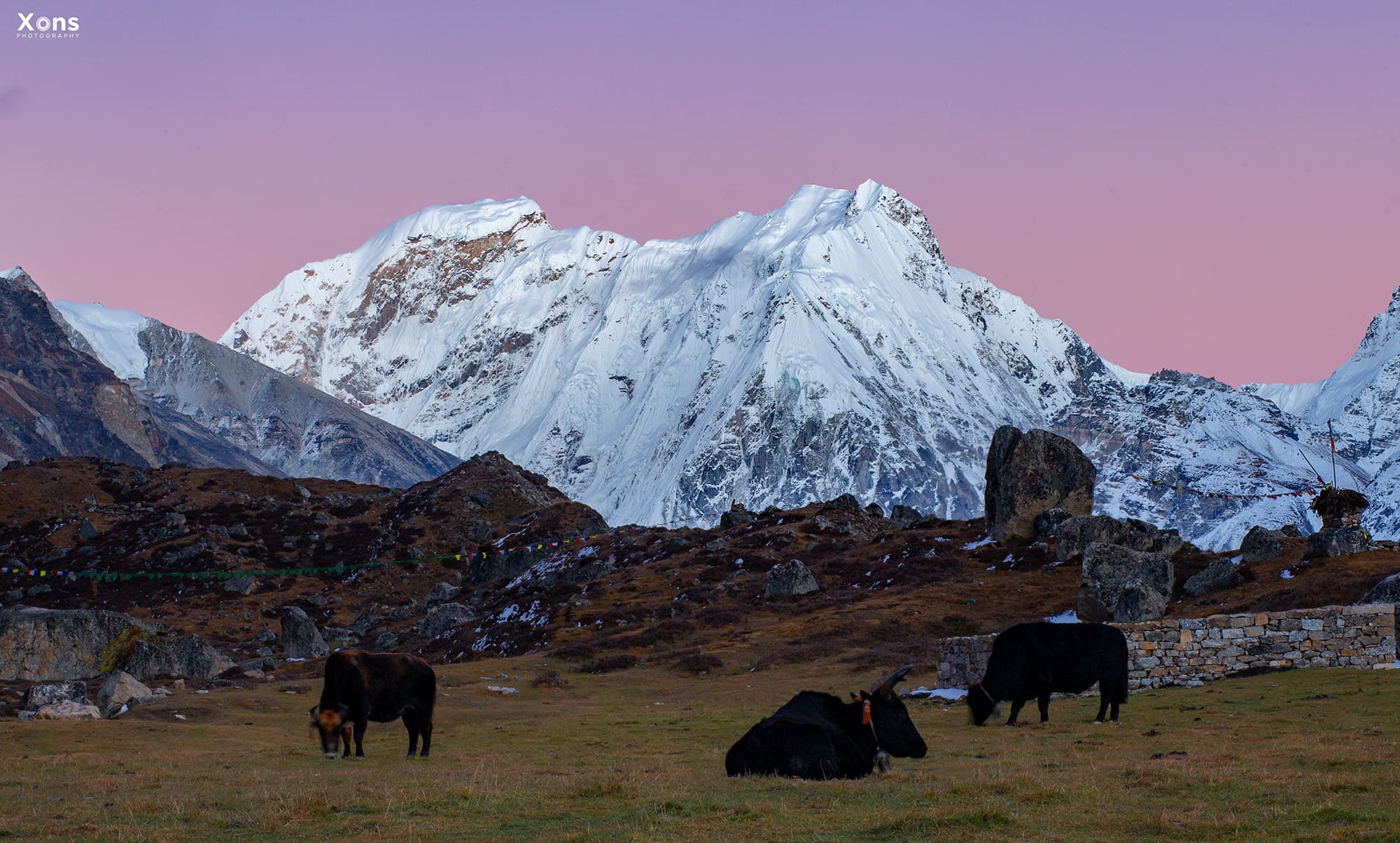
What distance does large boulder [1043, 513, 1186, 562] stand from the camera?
5988 centimetres

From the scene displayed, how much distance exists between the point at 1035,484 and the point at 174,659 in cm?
4705

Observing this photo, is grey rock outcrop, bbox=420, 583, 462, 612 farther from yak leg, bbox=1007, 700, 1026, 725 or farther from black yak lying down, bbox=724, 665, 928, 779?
black yak lying down, bbox=724, 665, 928, 779

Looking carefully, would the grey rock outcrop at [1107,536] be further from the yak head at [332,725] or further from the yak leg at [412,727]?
the yak head at [332,725]

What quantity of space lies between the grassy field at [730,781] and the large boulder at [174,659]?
23073 millimetres

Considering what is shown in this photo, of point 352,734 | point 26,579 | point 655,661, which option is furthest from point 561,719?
point 26,579

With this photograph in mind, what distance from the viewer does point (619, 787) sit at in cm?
1773

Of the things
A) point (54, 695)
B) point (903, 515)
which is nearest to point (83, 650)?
point (54, 695)

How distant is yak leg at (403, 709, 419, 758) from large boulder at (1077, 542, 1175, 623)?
1035 inches

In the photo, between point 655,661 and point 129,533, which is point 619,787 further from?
point 129,533

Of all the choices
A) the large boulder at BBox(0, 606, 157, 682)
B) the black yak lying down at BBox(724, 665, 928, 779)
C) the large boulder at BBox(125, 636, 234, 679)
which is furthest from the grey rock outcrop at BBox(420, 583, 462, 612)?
the black yak lying down at BBox(724, 665, 928, 779)

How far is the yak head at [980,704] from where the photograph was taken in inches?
1080

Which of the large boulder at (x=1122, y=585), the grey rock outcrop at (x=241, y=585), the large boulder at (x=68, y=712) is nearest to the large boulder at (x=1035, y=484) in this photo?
the large boulder at (x=1122, y=585)

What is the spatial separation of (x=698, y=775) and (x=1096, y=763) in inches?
260

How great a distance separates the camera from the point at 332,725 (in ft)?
79.5
